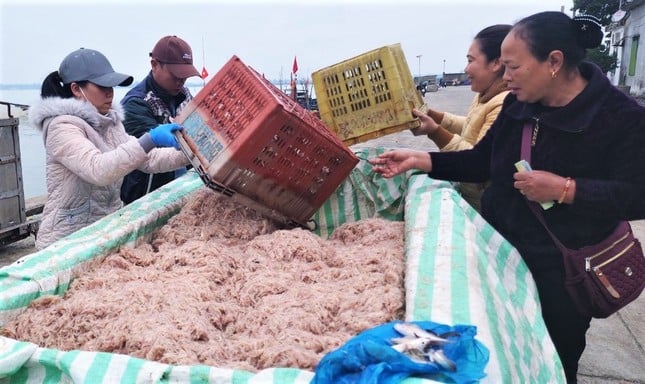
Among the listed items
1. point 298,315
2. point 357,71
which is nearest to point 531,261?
point 298,315

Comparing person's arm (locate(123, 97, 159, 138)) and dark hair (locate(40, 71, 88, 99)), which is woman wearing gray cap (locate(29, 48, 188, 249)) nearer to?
dark hair (locate(40, 71, 88, 99))

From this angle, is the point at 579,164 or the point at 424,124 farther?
the point at 424,124

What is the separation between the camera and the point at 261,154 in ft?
8.60

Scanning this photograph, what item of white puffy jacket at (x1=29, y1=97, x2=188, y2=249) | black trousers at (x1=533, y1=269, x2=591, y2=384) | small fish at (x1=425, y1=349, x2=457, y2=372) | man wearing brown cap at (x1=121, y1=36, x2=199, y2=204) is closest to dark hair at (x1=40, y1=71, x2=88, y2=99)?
white puffy jacket at (x1=29, y1=97, x2=188, y2=249)

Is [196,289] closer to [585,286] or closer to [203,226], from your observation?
[203,226]

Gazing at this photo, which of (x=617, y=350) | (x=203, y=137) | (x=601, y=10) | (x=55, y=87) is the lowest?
(x=617, y=350)

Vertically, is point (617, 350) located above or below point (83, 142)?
below

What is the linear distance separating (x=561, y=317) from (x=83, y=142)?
2480 mm

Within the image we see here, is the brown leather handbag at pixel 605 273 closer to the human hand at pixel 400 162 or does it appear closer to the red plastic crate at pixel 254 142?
the human hand at pixel 400 162

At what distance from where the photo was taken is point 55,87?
2.91 metres

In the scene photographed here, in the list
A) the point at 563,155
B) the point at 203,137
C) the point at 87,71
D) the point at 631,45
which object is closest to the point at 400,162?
the point at 563,155

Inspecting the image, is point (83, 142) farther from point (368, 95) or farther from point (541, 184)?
point (541, 184)

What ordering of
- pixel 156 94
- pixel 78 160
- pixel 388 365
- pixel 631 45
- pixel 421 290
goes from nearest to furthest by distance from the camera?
pixel 388 365 → pixel 421 290 → pixel 78 160 → pixel 156 94 → pixel 631 45

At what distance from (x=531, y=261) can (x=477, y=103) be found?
1324mm
